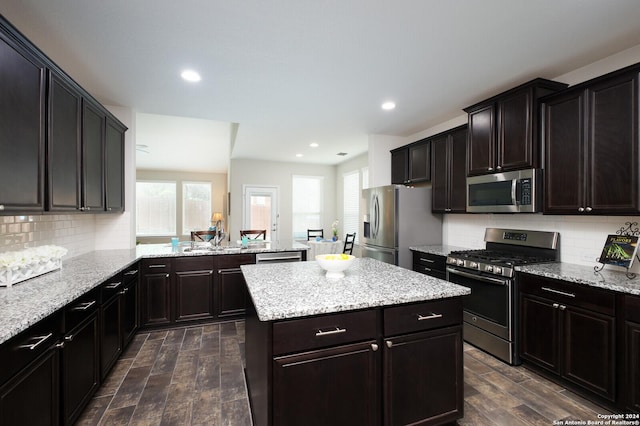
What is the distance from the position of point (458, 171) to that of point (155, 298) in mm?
3855

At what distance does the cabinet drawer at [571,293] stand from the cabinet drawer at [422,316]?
43.0 inches

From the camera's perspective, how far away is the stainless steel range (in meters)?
2.55

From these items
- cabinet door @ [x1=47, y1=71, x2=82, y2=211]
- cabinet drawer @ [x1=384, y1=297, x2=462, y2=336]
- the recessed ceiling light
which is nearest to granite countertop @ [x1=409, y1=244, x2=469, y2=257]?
cabinet drawer @ [x1=384, y1=297, x2=462, y2=336]

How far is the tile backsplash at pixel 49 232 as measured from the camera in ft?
6.96

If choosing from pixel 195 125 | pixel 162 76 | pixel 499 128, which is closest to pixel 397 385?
pixel 499 128

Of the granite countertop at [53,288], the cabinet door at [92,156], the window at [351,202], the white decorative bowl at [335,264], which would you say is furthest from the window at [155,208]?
the white decorative bowl at [335,264]

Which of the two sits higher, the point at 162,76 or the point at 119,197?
the point at 162,76

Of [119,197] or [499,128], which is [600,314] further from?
[119,197]

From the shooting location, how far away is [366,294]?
5.22 ft

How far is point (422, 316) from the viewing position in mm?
1610

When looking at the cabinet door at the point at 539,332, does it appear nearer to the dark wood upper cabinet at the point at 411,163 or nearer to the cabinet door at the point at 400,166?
the dark wood upper cabinet at the point at 411,163

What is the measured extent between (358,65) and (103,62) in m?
2.13

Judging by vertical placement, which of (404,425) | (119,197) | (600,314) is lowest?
(404,425)

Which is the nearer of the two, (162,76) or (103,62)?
(103,62)
